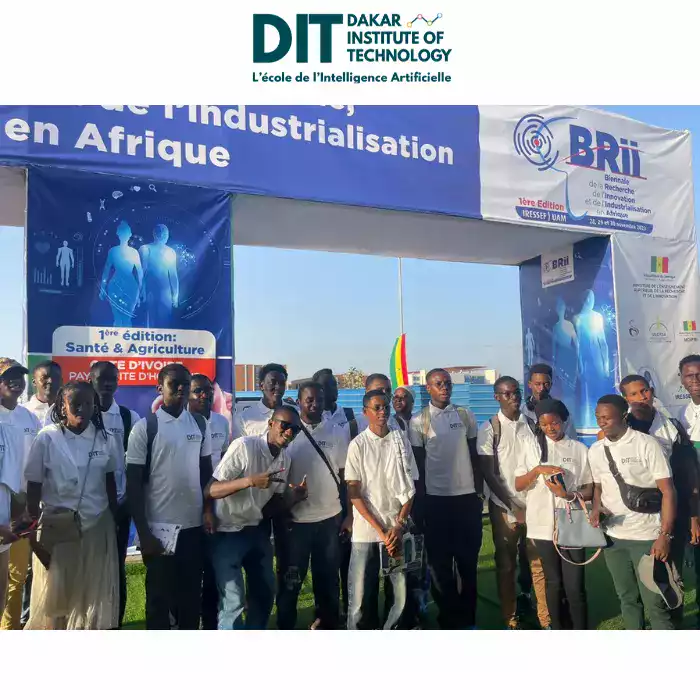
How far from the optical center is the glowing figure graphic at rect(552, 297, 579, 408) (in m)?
6.25

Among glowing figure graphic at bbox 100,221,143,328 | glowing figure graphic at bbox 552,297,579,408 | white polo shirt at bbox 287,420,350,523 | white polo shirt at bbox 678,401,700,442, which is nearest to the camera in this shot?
white polo shirt at bbox 287,420,350,523

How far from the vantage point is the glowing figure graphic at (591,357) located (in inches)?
234

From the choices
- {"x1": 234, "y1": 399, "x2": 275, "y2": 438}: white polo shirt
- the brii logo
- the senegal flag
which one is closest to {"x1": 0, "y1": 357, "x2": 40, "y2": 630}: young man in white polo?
{"x1": 234, "y1": 399, "x2": 275, "y2": 438}: white polo shirt

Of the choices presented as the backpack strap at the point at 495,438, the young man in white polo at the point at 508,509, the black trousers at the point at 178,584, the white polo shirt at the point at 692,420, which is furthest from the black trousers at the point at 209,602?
the white polo shirt at the point at 692,420

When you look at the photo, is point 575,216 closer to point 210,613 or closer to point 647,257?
point 647,257

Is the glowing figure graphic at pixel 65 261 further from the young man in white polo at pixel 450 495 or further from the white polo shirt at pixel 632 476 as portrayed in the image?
the white polo shirt at pixel 632 476

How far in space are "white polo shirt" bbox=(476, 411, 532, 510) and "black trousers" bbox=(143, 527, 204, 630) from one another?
174 centimetres

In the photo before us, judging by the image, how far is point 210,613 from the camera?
3.39 metres

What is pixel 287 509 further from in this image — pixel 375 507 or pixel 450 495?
pixel 450 495

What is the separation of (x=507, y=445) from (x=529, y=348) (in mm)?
3397

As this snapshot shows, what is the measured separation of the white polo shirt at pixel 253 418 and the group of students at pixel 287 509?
0.57 metres

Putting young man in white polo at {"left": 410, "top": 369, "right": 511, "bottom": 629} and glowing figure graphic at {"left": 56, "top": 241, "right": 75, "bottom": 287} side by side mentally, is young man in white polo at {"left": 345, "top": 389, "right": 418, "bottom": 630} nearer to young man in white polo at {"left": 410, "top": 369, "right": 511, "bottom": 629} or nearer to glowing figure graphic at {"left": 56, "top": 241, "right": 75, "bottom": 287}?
young man in white polo at {"left": 410, "top": 369, "right": 511, "bottom": 629}

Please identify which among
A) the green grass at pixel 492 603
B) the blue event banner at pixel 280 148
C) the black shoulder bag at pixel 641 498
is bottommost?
the green grass at pixel 492 603

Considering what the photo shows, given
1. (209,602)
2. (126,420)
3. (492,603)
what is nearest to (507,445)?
(492,603)
